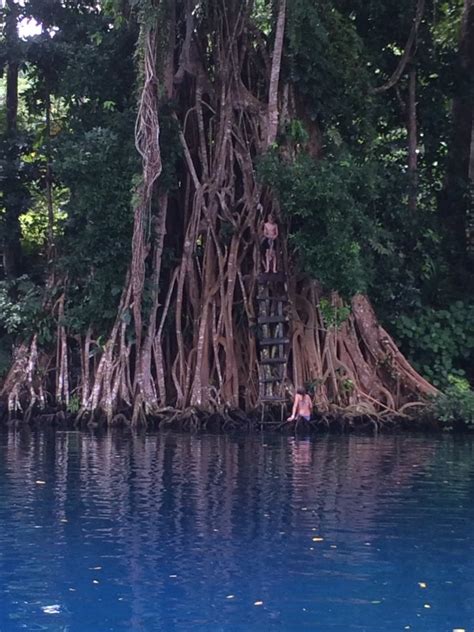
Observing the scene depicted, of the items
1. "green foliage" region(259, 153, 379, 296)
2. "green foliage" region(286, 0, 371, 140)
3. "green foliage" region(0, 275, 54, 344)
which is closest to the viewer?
"green foliage" region(259, 153, 379, 296)

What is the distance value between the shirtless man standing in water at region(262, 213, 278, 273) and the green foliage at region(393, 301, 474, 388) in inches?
122

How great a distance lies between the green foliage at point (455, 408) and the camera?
59.4 feet

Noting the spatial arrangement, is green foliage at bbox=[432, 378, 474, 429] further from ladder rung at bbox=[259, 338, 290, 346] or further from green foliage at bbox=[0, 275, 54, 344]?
green foliage at bbox=[0, 275, 54, 344]

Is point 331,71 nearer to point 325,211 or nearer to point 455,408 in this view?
point 325,211

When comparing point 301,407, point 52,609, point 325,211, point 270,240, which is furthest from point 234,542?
point 270,240

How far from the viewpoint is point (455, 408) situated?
715 inches

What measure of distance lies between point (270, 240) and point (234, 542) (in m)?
10.3

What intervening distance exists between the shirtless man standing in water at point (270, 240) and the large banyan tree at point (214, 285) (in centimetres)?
16

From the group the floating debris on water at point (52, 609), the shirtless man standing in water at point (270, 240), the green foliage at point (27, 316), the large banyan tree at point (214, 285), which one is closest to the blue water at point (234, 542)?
the floating debris on water at point (52, 609)

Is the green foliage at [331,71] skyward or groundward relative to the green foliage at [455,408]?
skyward

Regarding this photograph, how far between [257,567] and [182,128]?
12607mm

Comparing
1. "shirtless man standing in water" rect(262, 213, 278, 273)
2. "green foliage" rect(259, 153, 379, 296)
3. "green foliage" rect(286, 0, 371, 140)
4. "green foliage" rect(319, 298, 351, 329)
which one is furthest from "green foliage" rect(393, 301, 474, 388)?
"green foliage" rect(286, 0, 371, 140)

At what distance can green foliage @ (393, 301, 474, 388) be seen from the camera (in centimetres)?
2014

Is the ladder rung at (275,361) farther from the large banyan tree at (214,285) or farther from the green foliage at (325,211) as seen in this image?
the green foliage at (325,211)
